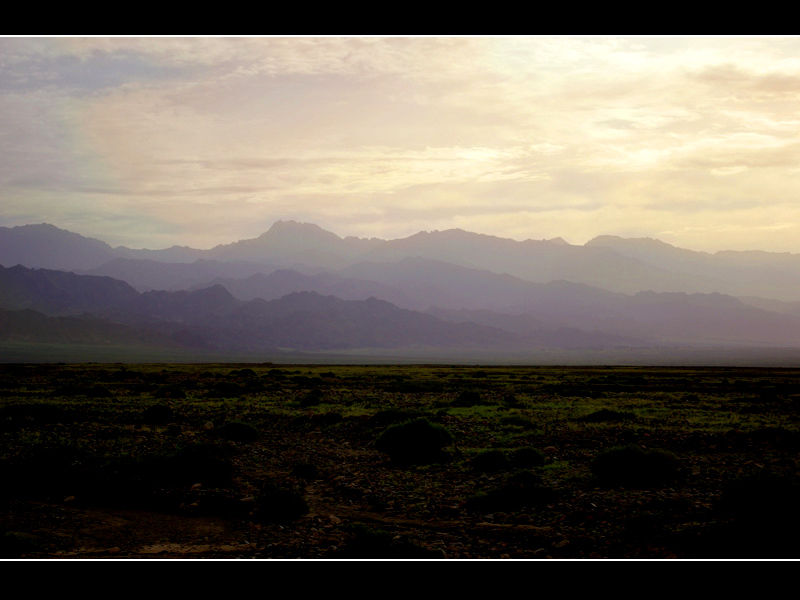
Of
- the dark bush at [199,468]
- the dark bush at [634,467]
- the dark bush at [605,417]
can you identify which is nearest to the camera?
the dark bush at [634,467]

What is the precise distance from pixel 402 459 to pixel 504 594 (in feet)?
56.9

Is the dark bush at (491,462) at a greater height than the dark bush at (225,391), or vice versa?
the dark bush at (491,462)

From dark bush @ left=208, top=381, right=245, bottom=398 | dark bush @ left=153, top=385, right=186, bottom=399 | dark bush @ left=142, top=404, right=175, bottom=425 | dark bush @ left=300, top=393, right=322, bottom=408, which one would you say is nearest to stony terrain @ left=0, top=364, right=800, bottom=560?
dark bush @ left=142, top=404, right=175, bottom=425

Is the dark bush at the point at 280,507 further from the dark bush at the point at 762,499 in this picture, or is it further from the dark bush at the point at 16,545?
the dark bush at the point at 762,499

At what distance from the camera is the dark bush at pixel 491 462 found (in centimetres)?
2138

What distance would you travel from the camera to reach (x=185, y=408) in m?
38.9

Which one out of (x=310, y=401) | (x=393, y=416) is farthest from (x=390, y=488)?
(x=310, y=401)

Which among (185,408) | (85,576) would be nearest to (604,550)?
(85,576)

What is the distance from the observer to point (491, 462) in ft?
70.5

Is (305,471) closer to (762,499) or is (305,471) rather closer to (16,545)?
(16,545)

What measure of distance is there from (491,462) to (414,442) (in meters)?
4.16

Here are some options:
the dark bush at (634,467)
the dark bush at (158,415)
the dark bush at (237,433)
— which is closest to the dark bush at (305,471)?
the dark bush at (237,433)

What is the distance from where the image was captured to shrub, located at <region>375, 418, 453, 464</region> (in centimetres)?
2383

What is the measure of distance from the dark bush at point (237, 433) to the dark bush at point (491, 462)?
11.2m
